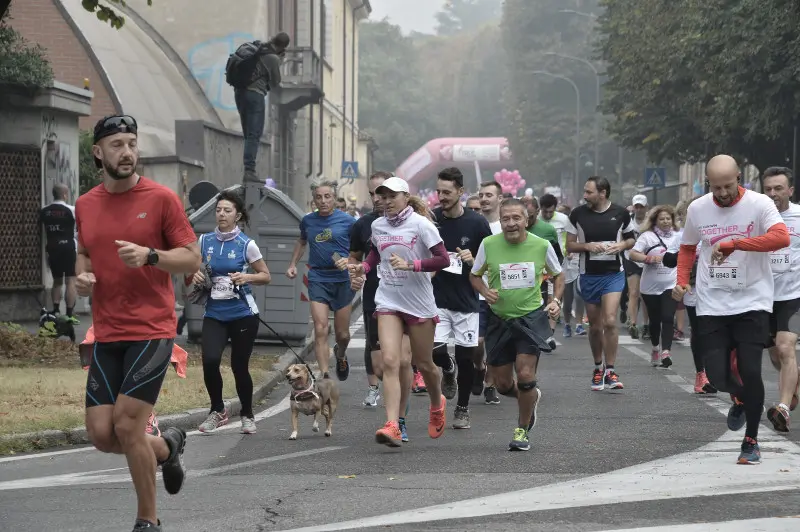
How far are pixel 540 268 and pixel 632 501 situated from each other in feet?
9.76

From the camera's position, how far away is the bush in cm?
1543

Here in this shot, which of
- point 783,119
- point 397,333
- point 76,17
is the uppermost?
point 76,17

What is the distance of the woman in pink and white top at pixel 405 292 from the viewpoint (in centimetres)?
1000

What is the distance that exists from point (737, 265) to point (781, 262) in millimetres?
1511

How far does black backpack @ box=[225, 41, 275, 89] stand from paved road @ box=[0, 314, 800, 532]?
17.9ft

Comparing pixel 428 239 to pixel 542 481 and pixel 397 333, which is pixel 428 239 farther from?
pixel 542 481

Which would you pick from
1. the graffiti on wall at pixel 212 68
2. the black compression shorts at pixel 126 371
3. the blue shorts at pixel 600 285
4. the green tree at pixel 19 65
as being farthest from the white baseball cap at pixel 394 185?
the graffiti on wall at pixel 212 68

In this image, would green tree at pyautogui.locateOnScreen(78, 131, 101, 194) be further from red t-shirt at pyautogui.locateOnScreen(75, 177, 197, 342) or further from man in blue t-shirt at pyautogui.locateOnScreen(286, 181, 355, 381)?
red t-shirt at pyautogui.locateOnScreen(75, 177, 197, 342)

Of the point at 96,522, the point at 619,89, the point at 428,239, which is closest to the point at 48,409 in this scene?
the point at 428,239

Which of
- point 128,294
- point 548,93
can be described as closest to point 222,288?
point 128,294

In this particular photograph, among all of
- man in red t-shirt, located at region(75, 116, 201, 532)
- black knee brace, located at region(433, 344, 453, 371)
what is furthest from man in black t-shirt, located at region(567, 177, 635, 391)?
man in red t-shirt, located at region(75, 116, 201, 532)

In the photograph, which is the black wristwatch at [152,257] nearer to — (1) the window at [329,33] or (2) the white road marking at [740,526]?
(2) the white road marking at [740,526]

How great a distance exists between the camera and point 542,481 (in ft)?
27.8

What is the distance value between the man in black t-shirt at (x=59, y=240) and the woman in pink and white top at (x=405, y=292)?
10684 mm
